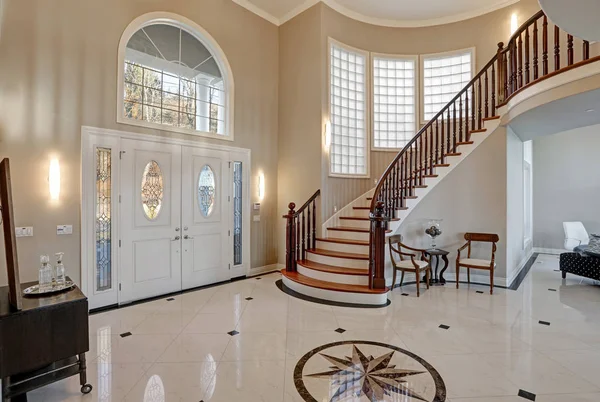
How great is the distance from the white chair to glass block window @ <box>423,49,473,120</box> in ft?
14.8

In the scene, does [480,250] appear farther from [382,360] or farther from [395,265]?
[382,360]

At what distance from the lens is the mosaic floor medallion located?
2.39 m

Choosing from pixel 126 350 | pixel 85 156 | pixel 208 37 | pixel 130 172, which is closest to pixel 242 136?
pixel 208 37

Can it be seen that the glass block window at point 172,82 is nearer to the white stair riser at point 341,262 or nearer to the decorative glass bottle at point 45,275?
the decorative glass bottle at point 45,275

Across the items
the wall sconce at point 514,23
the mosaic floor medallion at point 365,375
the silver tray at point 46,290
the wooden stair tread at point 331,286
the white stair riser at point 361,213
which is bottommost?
the mosaic floor medallion at point 365,375

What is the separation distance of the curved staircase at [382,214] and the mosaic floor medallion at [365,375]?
1.42 m

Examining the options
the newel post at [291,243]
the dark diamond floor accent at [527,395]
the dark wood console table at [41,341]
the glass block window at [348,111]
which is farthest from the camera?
the glass block window at [348,111]

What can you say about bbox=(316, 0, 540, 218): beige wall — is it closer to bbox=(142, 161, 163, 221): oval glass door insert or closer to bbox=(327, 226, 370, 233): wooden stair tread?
bbox=(327, 226, 370, 233): wooden stair tread

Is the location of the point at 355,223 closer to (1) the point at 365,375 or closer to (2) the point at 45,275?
(1) the point at 365,375

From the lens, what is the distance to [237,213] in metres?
5.89

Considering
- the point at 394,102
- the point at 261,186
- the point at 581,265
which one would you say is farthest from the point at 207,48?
the point at 581,265

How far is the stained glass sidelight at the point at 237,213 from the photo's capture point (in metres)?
5.85

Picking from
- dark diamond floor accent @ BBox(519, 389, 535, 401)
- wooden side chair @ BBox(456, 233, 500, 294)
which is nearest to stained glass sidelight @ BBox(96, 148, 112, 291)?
dark diamond floor accent @ BBox(519, 389, 535, 401)

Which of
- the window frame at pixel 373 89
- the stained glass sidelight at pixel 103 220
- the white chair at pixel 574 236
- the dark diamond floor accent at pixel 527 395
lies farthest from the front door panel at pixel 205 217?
the white chair at pixel 574 236
